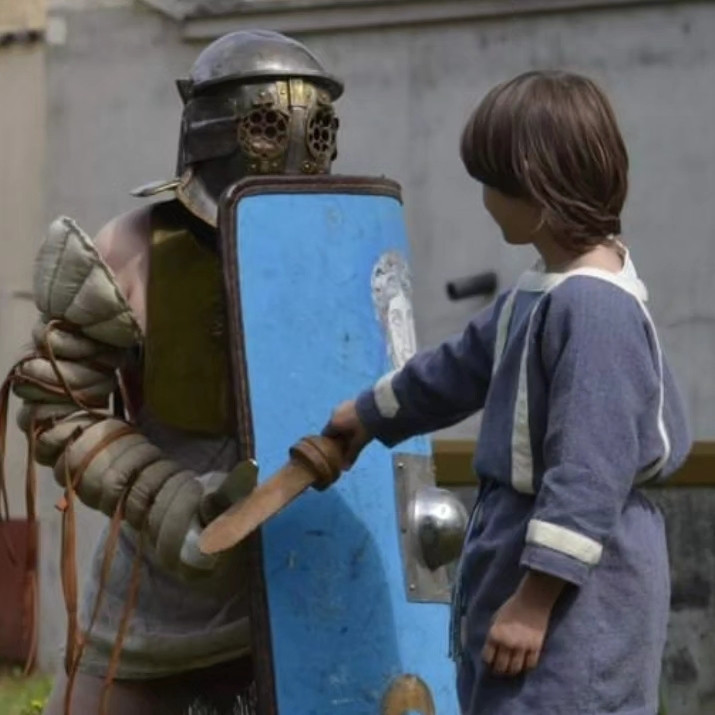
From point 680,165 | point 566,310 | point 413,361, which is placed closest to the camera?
point 566,310

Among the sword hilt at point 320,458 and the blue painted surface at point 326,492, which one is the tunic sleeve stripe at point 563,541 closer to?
the sword hilt at point 320,458

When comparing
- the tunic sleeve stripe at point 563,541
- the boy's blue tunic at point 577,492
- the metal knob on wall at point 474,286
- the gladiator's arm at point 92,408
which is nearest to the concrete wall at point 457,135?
the metal knob on wall at point 474,286

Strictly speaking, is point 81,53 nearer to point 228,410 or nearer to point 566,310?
point 228,410

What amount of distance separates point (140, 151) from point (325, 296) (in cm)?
487

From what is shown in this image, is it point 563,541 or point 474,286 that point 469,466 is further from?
point 563,541

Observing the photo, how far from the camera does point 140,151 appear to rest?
30.8 ft

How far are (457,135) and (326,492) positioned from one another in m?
4.40

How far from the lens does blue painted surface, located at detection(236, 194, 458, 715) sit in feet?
14.6

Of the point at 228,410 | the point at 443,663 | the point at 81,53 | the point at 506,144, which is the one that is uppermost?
the point at 81,53

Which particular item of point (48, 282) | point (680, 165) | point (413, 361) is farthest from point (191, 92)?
point (680, 165)

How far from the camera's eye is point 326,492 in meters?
4.50

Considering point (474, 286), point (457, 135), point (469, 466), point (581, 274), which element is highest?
point (457, 135)

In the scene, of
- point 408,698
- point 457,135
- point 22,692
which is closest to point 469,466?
point 457,135

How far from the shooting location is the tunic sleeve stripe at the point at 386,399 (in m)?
4.16
